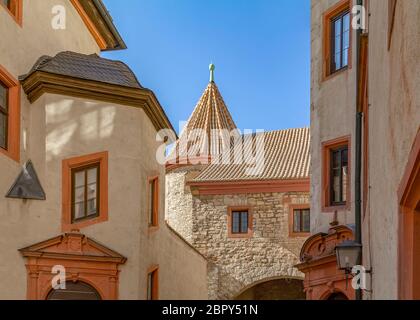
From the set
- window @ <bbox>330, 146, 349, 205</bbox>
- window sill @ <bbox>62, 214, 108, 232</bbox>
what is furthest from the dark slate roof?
window @ <bbox>330, 146, 349, 205</bbox>

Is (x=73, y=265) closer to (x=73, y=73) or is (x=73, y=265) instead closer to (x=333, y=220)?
(x=73, y=73)

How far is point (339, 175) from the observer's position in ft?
51.0

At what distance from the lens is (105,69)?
621 inches

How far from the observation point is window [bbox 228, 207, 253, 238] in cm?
2881

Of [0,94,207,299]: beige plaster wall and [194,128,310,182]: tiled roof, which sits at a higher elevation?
[194,128,310,182]: tiled roof

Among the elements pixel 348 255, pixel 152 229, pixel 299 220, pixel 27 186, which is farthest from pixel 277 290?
pixel 348 255

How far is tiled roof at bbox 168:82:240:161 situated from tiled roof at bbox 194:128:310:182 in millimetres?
1320

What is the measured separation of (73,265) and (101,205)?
1.29 meters

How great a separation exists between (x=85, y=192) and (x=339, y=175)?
523cm

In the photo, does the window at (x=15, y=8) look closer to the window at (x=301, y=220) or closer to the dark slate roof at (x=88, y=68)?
the dark slate roof at (x=88, y=68)

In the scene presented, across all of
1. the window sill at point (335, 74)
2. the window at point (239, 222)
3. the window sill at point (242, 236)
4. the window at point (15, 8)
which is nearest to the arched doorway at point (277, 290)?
the window sill at point (242, 236)

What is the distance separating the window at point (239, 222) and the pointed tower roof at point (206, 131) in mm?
3744

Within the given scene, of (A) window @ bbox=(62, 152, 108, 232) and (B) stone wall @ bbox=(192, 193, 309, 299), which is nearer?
(A) window @ bbox=(62, 152, 108, 232)

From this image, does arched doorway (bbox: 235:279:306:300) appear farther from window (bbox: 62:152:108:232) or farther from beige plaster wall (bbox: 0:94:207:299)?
window (bbox: 62:152:108:232)
